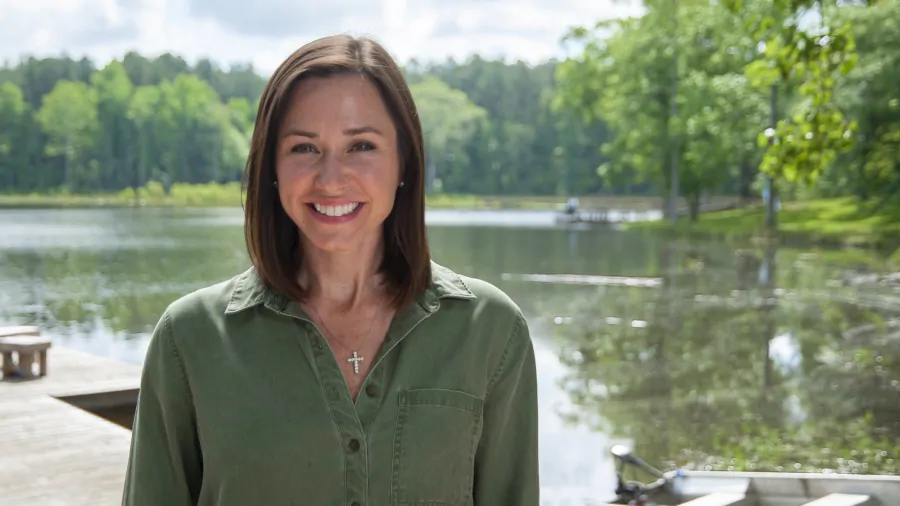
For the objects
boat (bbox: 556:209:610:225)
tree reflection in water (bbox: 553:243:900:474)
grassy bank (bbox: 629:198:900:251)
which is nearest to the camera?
tree reflection in water (bbox: 553:243:900:474)

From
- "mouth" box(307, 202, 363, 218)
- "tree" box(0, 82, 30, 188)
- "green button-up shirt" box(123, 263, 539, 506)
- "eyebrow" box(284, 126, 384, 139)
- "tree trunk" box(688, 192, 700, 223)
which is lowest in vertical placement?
"tree trunk" box(688, 192, 700, 223)

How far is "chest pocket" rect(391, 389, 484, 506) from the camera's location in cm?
181

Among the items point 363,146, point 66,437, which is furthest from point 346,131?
point 66,437

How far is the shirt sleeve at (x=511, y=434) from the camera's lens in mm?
1920

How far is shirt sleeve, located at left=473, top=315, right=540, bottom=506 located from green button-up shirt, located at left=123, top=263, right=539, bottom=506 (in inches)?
1.1

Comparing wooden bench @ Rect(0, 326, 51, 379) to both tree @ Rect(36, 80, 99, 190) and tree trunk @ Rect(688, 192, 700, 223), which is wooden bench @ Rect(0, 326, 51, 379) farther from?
tree @ Rect(36, 80, 99, 190)

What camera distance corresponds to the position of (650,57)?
1912 inches

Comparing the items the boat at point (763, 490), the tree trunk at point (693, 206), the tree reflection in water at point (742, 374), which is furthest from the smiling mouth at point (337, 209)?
the tree trunk at point (693, 206)

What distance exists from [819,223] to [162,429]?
4425 centimetres

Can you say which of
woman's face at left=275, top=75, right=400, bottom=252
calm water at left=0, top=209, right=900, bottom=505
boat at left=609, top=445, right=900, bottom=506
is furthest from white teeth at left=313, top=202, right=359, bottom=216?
calm water at left=0, top=209, right=900, bottom=505

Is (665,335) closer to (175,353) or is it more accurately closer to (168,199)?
(175,353)

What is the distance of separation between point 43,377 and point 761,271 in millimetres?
20905

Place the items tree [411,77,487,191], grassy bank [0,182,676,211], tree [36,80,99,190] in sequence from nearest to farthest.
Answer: grassy bank [0,182,676,211] → tree [36,80,99,190] → tree [411,77,487,191]

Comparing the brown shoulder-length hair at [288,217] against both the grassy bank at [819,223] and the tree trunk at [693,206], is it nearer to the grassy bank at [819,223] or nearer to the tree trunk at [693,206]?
the grassy bank at [819,223]
